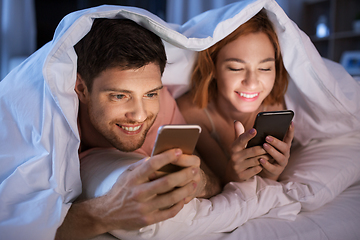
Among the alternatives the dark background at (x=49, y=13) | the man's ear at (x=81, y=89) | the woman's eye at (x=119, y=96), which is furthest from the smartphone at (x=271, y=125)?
the dark background at (x=49, y=13)

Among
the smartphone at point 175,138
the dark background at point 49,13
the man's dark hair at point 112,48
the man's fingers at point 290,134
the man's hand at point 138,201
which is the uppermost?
the dark background at point 49,13

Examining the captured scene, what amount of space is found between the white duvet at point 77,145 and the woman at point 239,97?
0.23ft

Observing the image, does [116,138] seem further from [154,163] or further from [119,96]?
[154,163]

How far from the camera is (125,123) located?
911mm

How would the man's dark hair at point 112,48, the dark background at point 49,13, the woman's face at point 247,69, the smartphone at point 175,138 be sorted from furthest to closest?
the dark background at point 49,13 → the woman's face at point 247,69 → the man's dark hair at point 112,48 → the smartphone at point 175,138

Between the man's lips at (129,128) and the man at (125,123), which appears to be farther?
the man's lips at (129,128)

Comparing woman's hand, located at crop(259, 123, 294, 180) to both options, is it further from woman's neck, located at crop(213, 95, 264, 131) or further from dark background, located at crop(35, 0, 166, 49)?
dark background, located at crop(35, 0, 166, 49)

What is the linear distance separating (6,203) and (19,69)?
0.44 meters

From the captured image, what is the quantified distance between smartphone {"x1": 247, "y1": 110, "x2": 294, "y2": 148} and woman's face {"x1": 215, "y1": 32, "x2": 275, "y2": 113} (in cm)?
23

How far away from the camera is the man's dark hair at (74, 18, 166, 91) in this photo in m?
0.86

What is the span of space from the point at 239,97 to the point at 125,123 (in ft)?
1.59

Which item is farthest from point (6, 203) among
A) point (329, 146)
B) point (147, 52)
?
point (329, 146)

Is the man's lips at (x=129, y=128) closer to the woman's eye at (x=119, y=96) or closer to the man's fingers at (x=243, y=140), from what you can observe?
the woman's eye at (x=119, y=96)

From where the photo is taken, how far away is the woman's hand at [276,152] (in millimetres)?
946
